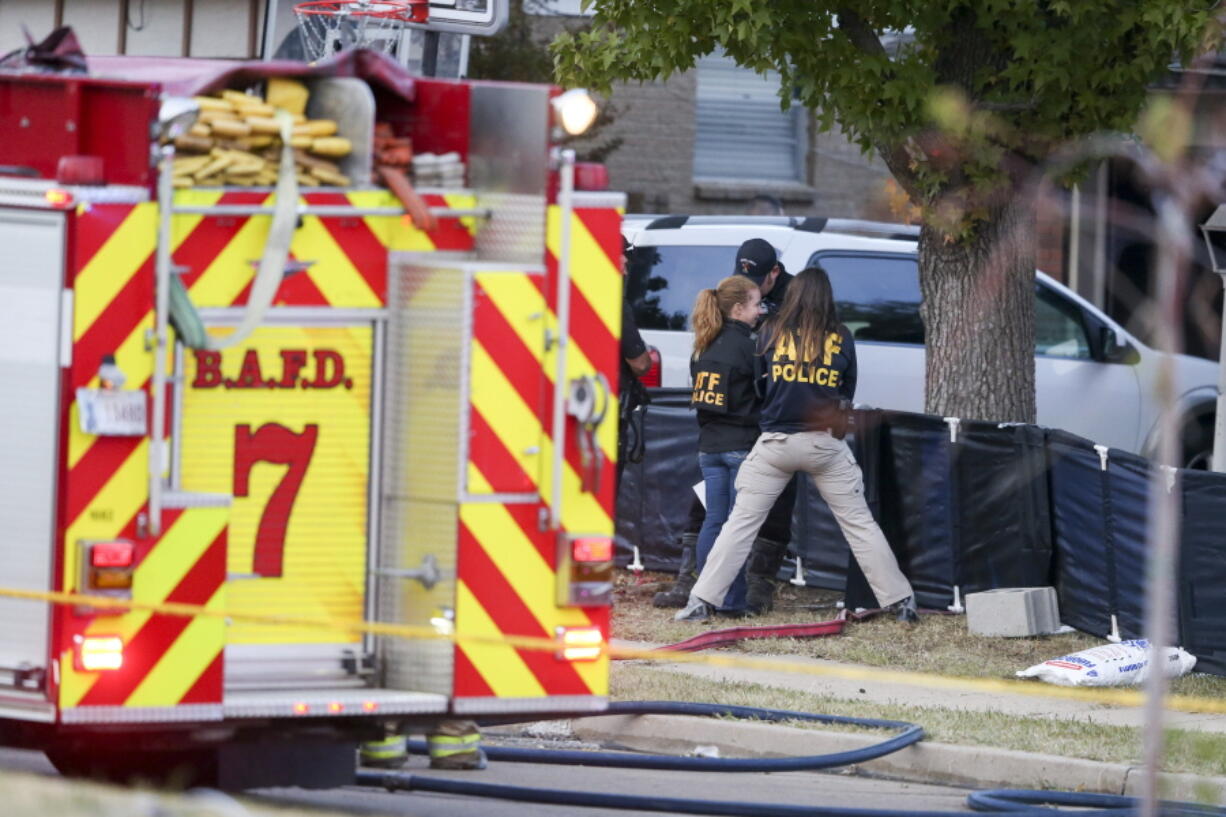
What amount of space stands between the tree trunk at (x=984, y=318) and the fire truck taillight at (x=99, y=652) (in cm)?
718

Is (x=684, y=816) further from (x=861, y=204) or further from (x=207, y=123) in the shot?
(x=861, y=204)

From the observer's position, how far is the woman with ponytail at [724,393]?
37.2 ft

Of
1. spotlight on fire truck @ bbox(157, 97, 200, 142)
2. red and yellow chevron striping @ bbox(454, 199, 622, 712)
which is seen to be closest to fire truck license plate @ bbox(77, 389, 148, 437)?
spotlight on fire truck @ bbox(157, 97, 200, 142)

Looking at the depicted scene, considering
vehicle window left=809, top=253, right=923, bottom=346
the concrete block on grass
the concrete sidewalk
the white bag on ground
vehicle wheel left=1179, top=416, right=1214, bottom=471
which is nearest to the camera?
the concrete sidewalk

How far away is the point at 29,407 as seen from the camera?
18.1 ft

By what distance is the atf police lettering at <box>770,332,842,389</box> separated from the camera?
35.4ft

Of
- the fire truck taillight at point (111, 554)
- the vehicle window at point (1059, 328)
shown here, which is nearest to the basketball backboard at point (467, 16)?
the vehicle window at point (1059, 328)

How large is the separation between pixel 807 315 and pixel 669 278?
10.9ft

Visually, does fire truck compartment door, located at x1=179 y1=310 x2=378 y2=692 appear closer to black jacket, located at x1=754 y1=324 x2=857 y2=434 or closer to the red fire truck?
the red fire truck

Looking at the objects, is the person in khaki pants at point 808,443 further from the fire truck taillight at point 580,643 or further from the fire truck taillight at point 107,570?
the fire truck taillight at point 107,570

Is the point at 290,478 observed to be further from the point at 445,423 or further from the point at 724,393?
the point at 724,393

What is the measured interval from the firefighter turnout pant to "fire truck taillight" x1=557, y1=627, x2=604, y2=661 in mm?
4864

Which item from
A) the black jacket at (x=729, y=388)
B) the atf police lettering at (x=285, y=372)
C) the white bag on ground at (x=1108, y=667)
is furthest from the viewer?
the black jacket at (x=729, y=388)

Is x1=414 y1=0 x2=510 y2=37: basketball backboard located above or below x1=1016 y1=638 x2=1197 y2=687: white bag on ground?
above
